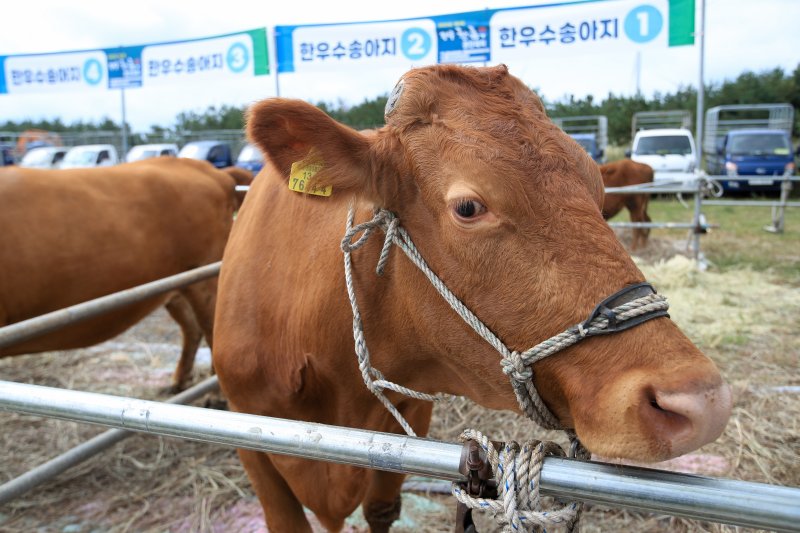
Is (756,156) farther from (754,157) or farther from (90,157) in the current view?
(90,157)

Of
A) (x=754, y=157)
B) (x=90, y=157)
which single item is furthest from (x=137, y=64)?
(x=754, y=157)

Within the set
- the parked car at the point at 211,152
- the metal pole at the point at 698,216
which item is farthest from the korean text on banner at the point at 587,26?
the parked car at the point at 211,152

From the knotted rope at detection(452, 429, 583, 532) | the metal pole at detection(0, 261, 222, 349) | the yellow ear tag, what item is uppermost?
the yellow ear tag

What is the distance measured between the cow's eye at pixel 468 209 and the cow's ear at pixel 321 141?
0.87ft

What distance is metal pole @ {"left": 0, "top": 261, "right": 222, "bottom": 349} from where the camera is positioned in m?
1.97

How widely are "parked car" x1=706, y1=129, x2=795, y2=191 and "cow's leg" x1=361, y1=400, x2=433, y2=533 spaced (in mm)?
16088

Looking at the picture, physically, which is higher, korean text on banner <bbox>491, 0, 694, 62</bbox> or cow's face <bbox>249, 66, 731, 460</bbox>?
korean text on banner <bbox>491, 0, 694, 62</bbox>

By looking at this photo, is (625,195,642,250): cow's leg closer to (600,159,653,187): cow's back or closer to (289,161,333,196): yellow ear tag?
(600,159,653,187): cow's back

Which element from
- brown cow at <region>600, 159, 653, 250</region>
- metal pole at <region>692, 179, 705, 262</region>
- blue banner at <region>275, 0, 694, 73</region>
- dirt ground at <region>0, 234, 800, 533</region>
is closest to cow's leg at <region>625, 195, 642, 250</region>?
brown cow at <region>600, 159, 653, 250</region>

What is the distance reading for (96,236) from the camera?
3.94 metres

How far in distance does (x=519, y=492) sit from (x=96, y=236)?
12.1 ft

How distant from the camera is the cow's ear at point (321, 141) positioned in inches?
61.9

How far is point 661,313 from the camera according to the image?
125 cm

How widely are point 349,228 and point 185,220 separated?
3.14m
